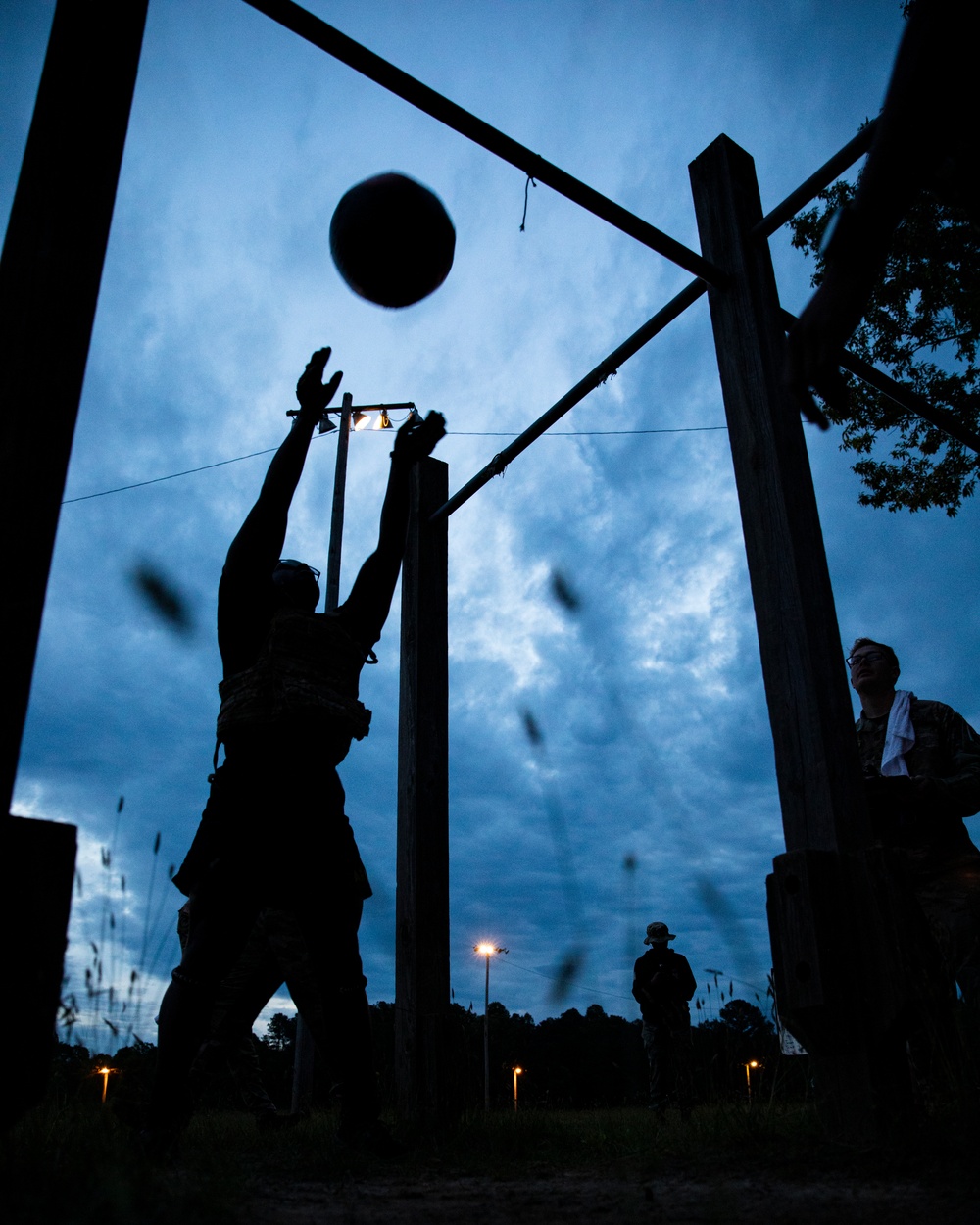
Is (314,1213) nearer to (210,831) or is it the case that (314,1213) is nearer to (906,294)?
(210,831)

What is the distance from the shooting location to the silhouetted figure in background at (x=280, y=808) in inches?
109

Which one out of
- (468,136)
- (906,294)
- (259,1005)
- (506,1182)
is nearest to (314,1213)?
(506,1182)

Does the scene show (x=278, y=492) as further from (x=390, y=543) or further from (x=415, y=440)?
(x=415, y=440)

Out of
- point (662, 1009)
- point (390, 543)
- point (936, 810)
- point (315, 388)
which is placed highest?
point (315, 388)

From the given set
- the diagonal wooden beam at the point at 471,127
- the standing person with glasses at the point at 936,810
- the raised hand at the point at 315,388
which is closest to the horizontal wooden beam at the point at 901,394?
the diagonal wooden beam at the point at 471,127

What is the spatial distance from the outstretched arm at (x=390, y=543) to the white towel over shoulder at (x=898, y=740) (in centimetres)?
260

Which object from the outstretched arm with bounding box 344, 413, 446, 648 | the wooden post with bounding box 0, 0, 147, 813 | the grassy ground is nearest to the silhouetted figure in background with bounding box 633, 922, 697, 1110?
the grassy ground

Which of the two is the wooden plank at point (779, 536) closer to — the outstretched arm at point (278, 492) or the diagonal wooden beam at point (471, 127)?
the diagonal wooden beam at point (471, 127)

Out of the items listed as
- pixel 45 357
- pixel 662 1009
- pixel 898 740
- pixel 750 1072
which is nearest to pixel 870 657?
pixel 898 740

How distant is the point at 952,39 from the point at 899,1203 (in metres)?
2.28

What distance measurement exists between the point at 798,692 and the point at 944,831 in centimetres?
161

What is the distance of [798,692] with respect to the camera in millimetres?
2951

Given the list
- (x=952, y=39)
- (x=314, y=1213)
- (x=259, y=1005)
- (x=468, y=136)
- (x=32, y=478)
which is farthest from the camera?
(x=259, y=1005)

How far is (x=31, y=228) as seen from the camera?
191cm
